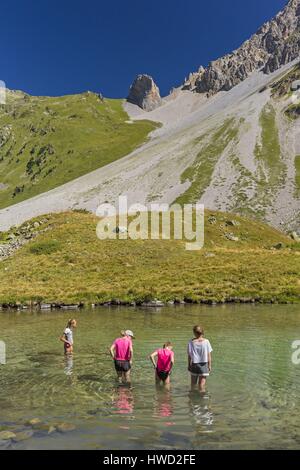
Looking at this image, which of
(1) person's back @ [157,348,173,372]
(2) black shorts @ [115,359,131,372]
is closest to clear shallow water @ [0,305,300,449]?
(2) black shorts @ [115,359,131,372]

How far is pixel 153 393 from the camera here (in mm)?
16188

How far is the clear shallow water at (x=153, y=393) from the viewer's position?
11672 millimetres

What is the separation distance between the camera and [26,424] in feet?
41.5

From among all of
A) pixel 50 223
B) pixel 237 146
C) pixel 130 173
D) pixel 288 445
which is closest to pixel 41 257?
pixel 50 223

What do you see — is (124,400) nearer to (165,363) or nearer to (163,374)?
(163,374)

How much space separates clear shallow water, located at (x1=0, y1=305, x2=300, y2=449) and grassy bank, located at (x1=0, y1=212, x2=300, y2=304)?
14715mm

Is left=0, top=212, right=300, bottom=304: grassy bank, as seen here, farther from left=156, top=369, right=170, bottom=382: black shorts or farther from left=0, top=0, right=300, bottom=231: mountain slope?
left=0, top=0, right=300, bottom=231: mountain slope

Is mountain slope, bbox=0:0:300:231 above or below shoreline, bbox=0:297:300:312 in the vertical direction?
above

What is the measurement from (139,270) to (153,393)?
38.0 metres

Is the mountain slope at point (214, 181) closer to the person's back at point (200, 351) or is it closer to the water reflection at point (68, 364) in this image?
the water reflection at point (68, 364)

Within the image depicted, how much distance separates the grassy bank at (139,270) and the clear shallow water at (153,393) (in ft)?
48.3

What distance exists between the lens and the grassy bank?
45.3 meters

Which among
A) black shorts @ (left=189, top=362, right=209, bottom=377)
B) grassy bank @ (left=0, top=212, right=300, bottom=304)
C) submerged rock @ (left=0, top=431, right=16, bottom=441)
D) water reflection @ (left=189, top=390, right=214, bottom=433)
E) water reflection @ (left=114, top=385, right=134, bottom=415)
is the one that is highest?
grassy bank @ (left=0, top=212, right=300, bottom=304)

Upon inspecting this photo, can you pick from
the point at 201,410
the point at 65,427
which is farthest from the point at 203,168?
the point at 65,427
